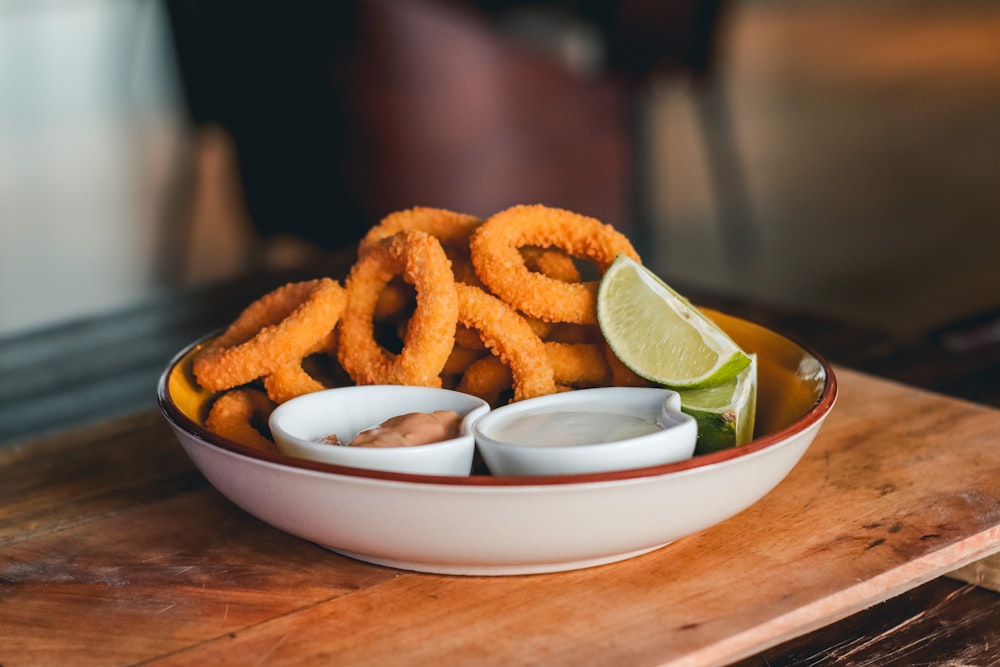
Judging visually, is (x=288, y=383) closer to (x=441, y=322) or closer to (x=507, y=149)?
(x=441, y=322)

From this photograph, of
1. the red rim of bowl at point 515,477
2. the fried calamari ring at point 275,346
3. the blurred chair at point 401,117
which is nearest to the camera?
the red rim of bowl at point 515,477

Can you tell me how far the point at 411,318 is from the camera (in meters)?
1.02

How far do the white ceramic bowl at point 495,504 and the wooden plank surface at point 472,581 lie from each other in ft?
0.12

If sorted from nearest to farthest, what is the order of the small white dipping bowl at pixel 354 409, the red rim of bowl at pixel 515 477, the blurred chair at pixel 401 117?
the red rim of bowl at pixel 515 477 → the small white dipping bowl at pixel 354 409 → the blurred chair at pixel 401 117

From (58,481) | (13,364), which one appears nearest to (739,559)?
(58,481)

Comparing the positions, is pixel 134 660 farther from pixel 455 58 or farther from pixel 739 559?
pixel 455 58

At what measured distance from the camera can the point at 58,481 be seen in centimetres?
112

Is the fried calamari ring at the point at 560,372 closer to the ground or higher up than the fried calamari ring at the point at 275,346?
closer to the ground

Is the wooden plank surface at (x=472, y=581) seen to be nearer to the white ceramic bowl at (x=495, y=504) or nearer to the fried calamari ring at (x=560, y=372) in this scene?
the white ceramic bowl at (x=495, y=504)

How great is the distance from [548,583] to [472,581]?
6 centimetres

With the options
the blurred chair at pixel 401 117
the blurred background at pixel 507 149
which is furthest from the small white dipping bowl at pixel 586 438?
the blurred chair at pixel 401 117

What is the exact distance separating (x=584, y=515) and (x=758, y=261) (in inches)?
145

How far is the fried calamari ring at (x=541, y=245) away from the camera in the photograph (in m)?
1.02

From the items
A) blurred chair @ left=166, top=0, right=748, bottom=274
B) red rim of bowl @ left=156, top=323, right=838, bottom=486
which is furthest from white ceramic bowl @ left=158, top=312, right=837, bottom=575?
blurred chair @ left=166, top=0, right=748, bottom=274
